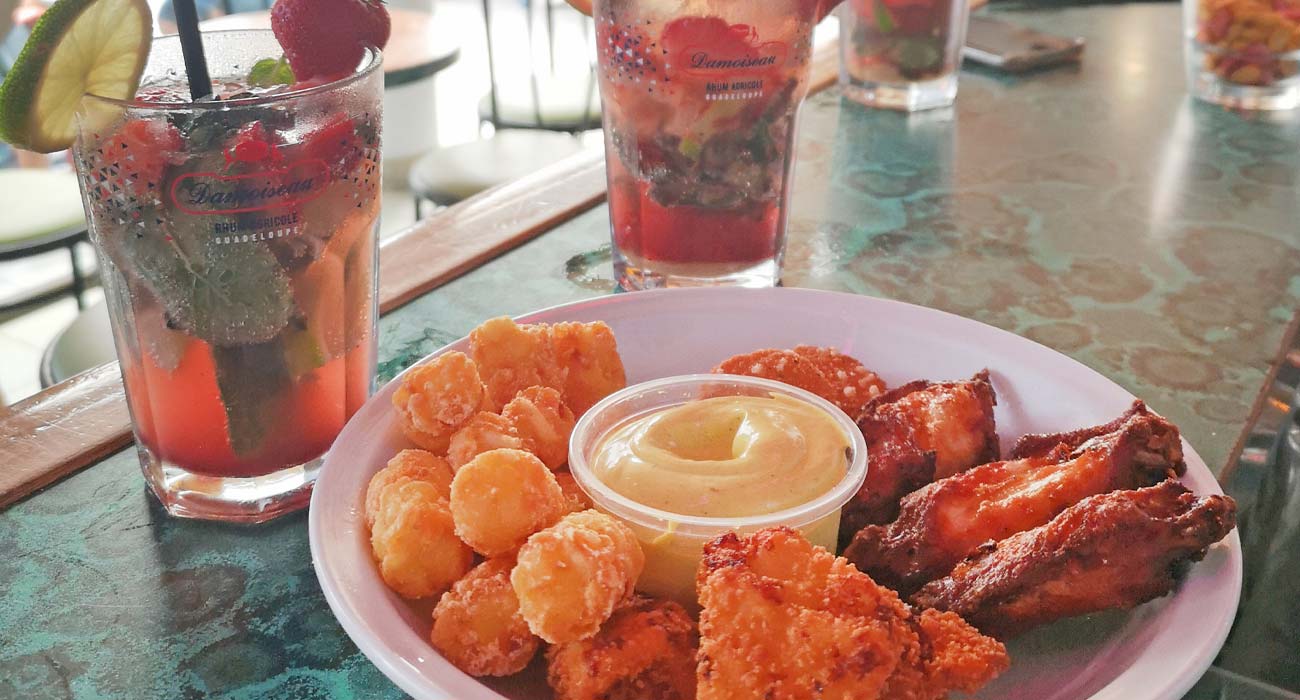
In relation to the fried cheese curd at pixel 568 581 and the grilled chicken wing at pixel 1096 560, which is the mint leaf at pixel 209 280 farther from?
the grilled chicken wing at pixel 1096 560

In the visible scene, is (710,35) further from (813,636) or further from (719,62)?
(813,636)

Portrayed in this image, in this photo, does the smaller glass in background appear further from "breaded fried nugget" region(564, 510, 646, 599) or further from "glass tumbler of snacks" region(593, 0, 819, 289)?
"breaded fried nugget" region(564, 510, 646, 599)

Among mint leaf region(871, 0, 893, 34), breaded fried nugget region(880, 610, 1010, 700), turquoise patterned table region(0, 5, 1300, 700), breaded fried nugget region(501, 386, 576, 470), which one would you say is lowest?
turquoise patterned table region(0, 5, 1300, 700)

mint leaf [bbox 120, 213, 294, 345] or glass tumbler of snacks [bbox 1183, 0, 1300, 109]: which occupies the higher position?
mint leaf [bbox 120, 213, 294, 345]

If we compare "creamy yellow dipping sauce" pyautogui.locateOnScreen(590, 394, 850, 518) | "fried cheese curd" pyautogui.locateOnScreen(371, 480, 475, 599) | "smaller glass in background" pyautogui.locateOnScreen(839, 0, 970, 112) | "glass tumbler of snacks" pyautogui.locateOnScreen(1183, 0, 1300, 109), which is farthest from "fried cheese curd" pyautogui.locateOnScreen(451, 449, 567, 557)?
"glass tumbler of snacks" pyautogui.locateOnScreen(1183, 0, 1300, 109)

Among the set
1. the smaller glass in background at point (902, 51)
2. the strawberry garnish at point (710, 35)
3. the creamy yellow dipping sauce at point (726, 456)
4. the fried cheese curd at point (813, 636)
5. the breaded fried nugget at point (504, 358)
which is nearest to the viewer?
the fried cheese curd at point (813, 636)

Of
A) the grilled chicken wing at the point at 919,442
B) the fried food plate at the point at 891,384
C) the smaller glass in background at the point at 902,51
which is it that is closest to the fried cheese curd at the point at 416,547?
the fried food plate at the point at 891,384

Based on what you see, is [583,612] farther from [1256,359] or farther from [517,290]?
[1256,359]
